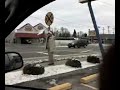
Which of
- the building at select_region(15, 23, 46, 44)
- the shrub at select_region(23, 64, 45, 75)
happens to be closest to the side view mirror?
the shrub at select_region(23, 64, 45, 75)

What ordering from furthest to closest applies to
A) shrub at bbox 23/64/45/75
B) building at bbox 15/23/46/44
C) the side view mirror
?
building at bbox 15/23/46/44, shrub at bbox 23/64/45/75, the side view mirror

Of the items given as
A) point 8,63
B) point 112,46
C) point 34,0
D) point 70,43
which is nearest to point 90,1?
point 34,0

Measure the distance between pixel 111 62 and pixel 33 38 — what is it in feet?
201

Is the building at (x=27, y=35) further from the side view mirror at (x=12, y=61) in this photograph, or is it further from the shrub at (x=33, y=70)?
the side view mirror at (x=12, y=61)

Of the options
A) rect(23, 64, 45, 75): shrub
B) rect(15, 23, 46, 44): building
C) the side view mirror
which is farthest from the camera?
rect(15, 23, 46, 44): building

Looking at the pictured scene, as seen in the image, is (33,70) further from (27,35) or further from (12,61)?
(27,35)

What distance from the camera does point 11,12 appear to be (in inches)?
110

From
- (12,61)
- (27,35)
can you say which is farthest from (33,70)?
(27,35)

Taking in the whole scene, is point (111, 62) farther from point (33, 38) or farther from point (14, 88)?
point (33, 38)

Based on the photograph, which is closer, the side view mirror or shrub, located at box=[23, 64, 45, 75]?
the side view mirror

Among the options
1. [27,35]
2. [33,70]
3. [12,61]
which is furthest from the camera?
[27,35]

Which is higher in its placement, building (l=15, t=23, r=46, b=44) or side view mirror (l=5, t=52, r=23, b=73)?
building (l=15, t=23, r=46, b=44)

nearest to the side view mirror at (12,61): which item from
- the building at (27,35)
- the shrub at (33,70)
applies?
the shrub at (33,70)

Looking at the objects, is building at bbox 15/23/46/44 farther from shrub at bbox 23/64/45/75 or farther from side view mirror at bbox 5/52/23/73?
side view mirror at bbox 5/52/23/73
